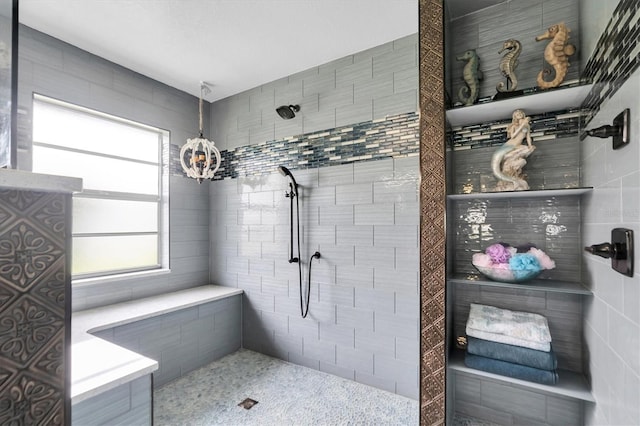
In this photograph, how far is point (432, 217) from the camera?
158cm

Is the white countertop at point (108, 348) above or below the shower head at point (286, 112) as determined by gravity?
below

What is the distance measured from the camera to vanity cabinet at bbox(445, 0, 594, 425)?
5.36ft

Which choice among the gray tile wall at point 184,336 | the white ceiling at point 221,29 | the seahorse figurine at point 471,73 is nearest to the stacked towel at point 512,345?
the seahorse figurine at point 471,73

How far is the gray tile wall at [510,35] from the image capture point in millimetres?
1702

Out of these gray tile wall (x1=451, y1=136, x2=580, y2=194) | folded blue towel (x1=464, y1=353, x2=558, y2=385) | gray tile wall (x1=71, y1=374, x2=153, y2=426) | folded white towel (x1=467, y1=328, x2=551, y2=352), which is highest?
gray tile wall (x1=451, y1=136, x2=580, y2=194)

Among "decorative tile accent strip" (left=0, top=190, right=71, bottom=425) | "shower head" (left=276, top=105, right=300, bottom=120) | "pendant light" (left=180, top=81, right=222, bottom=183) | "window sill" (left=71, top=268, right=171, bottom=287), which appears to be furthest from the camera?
"pendant light" (left=180, top=81, right=222, bottom=183)

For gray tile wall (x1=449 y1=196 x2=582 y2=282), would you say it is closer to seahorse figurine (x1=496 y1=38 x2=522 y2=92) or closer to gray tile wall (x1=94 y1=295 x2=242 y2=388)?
seahorse figurine (x1=496 y1=38 x2=522 y2=92)

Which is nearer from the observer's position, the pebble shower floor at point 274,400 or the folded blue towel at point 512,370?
the folded blue towel at point 512,370

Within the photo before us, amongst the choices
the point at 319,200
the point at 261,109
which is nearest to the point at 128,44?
the point at 261,109

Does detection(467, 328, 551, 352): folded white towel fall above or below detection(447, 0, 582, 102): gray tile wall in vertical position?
below

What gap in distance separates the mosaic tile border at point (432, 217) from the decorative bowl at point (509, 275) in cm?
30

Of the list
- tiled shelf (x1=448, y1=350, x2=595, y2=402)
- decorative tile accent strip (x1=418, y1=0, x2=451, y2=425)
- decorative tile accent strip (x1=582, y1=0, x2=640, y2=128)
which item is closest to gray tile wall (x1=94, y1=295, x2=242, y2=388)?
decorative tile accent strip (x1=418, y1=0, x2=451, y2=425)

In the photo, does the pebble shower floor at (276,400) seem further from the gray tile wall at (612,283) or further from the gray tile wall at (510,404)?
the gray tile wall at (612,283)

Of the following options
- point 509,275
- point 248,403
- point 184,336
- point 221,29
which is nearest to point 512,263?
point 509,275
